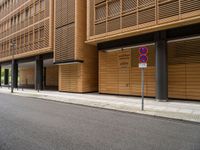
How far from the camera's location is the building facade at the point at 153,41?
520 inches

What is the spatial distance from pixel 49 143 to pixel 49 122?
8.53 feet

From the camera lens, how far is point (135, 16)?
15.0 meters

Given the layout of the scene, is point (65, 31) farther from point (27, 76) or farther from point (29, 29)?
point (27, 76)

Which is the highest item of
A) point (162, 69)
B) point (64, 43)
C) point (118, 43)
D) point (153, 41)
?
point (64, 43)

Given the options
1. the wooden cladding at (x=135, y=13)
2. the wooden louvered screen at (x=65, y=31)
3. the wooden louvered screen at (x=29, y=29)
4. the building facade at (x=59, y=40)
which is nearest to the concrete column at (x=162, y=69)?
the wooden cladding at (x=135, y=13)

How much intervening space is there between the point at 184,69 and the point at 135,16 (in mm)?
4951

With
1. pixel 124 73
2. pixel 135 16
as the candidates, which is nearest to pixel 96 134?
pixel 135 16

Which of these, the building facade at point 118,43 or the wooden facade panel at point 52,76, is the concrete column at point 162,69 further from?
the wooden facade panel at point 52,76

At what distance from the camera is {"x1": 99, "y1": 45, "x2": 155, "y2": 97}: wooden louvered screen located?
16141 millimetres

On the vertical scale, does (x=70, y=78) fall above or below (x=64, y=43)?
below

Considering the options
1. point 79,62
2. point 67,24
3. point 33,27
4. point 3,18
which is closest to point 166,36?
point 79,62

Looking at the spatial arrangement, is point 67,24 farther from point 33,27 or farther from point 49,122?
point 49,122

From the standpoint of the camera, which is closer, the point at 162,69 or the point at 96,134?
the point at 96,134

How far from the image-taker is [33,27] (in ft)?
88.7
